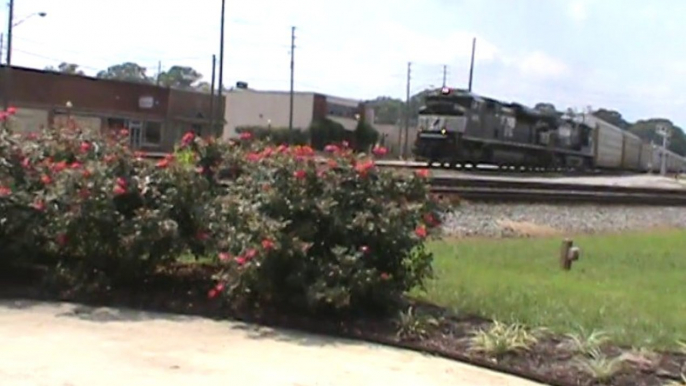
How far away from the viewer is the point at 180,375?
616 centimetres

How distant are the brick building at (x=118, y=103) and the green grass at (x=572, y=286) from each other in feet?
126

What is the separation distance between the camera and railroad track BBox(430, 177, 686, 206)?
73.3 ft

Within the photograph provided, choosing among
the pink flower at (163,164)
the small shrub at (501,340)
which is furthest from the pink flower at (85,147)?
the small shrub at (501,340)

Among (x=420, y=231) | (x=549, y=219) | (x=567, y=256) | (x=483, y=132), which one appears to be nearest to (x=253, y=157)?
(x=420, y=231)

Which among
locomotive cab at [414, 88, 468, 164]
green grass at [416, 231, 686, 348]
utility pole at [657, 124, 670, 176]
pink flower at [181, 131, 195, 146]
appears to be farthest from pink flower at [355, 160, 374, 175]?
utility pole at [657, 124, 670, 176]

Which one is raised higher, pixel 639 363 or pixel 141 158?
pixel 141 158

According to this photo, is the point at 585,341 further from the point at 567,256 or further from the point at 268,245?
the point at 567,256

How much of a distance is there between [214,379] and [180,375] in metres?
0.25

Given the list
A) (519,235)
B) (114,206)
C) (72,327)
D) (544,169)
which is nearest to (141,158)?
(114,206)

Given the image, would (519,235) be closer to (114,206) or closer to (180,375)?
(114,206)

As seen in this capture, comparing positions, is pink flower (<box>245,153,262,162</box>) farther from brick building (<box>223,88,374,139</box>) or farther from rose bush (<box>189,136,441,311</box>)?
brick building (<box>223,88,374,139</box>)

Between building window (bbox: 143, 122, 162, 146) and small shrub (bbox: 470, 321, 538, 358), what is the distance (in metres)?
61.7

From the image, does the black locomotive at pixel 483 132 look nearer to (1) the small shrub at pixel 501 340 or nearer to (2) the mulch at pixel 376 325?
(2) the mulch at pixel 376 325

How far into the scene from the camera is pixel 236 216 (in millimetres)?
8133
